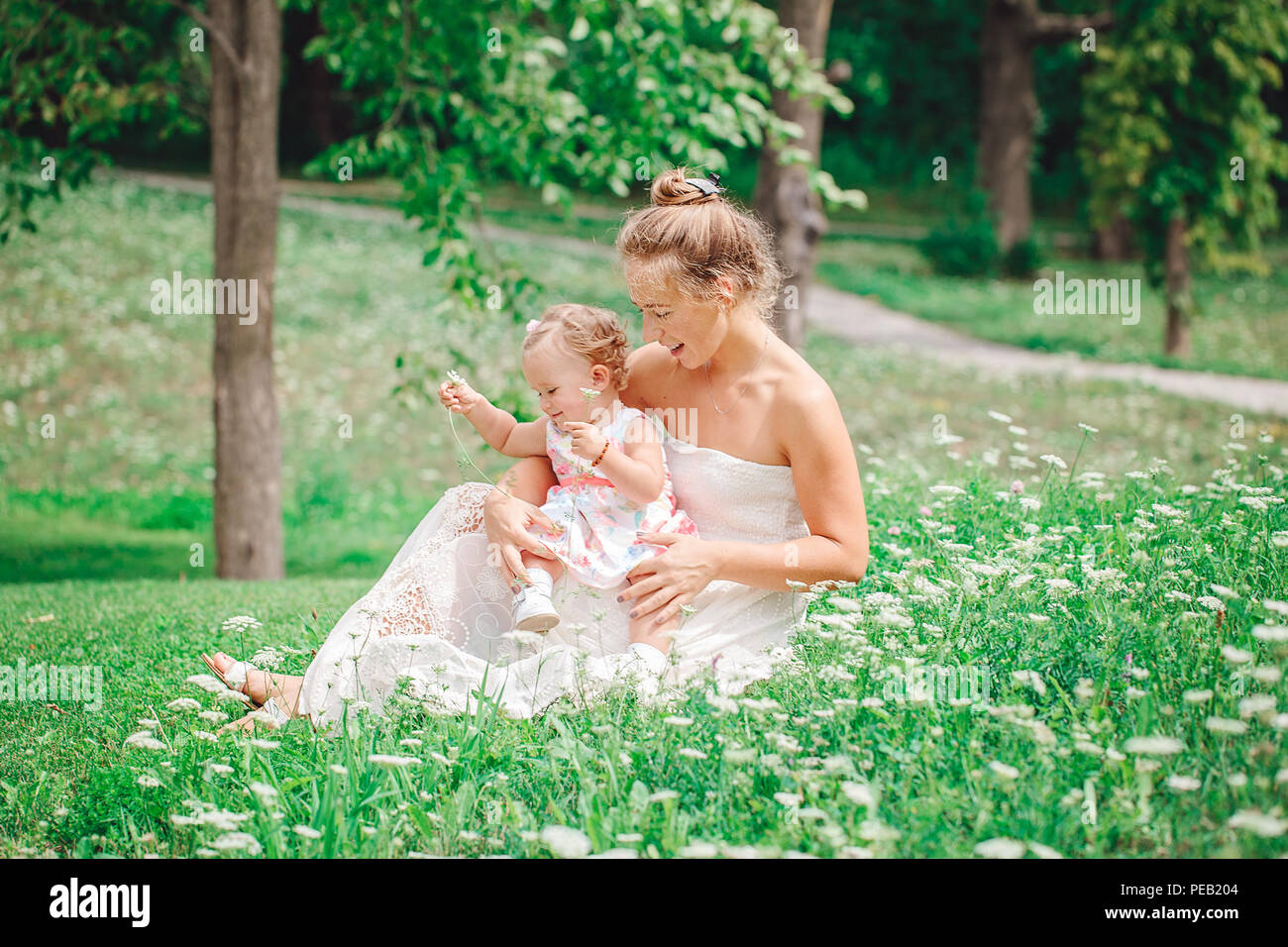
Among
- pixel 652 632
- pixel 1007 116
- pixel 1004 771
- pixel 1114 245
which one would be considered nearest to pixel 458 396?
pixel 652 632

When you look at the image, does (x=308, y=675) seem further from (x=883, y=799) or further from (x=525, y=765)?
(x=883, y=799)

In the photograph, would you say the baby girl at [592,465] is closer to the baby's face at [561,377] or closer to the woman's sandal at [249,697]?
the baby's face at [561,377]

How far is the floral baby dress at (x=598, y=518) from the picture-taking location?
11.2 ft

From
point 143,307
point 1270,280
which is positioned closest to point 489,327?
point 143,307

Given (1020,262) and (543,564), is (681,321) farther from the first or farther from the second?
(1020,262)

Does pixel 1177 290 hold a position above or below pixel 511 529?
above

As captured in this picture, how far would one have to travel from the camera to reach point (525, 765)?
9.96ft

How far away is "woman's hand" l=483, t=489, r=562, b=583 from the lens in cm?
336

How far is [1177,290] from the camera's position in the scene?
1550 centimetres

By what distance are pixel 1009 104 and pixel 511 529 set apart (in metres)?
23.3

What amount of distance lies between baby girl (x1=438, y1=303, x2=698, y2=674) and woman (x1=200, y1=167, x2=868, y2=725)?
0.07 meters

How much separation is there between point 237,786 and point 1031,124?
2507cm

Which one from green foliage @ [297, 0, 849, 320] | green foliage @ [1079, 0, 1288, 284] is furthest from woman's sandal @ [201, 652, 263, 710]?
green foliage @ [1079, 0, 1288, 284]

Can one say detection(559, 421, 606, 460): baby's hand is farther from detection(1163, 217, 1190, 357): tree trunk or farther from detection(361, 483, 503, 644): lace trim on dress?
detection(1163, 217, 1190, 357): tree trunk
